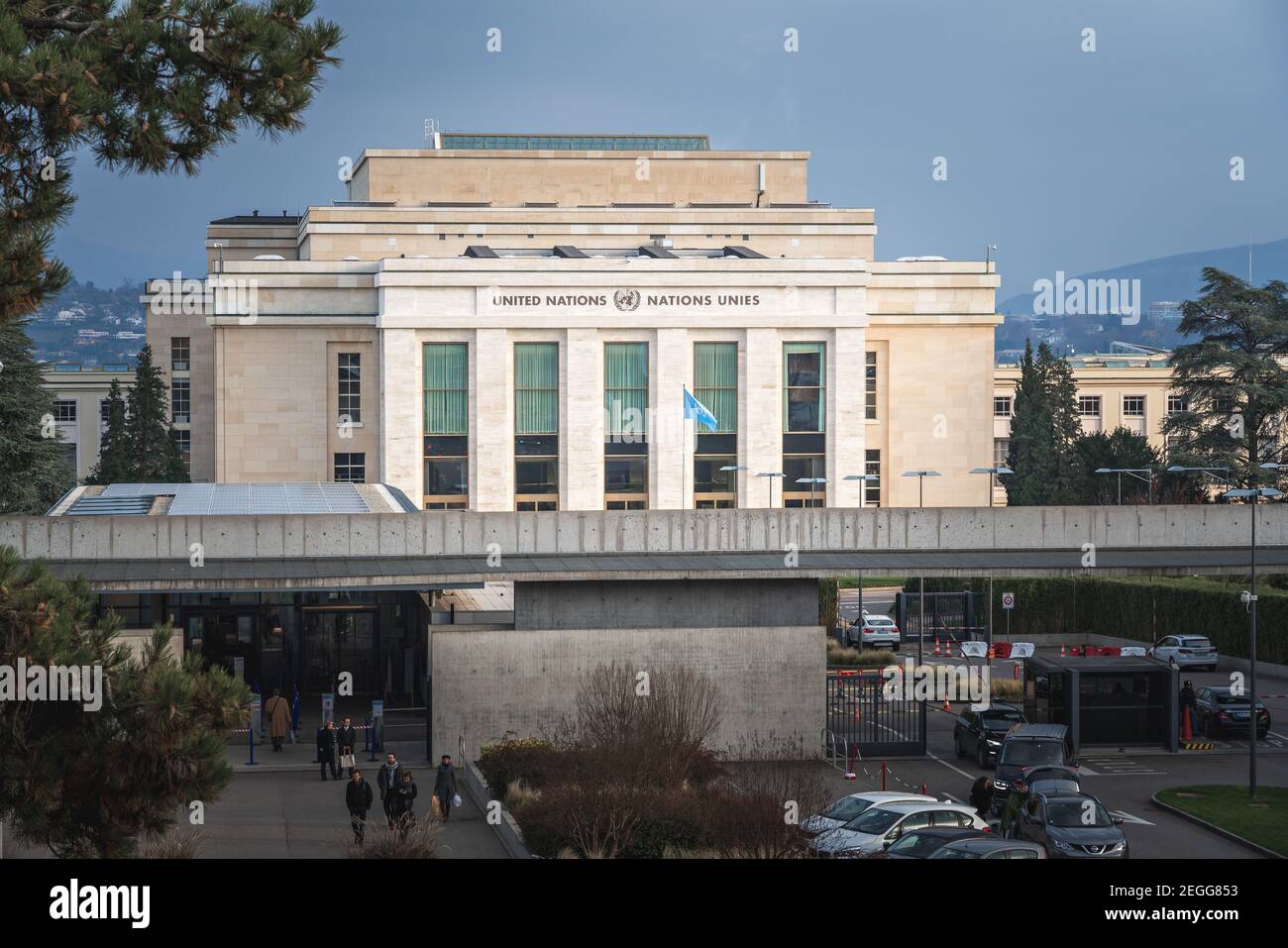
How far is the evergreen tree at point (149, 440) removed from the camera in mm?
81375

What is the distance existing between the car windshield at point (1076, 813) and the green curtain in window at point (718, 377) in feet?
180

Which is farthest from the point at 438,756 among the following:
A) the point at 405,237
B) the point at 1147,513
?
the point at 405,237

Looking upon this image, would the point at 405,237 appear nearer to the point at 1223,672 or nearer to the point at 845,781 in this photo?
the point at 1223,672

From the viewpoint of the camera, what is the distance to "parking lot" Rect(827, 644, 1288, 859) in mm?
27562

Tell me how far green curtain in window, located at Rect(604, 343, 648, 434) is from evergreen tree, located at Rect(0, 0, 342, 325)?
63.1 metres

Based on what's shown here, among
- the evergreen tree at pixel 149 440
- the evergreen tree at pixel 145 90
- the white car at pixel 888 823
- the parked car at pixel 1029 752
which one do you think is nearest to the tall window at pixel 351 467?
the evergreen tree at pixel 149 440

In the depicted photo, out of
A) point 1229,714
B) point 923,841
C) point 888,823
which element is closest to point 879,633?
point 1229,714

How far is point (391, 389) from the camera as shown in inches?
3054

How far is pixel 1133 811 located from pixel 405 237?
6940 centimetres

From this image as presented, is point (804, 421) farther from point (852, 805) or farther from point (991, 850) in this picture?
point (991, 850)

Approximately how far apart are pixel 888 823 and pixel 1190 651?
3154cm

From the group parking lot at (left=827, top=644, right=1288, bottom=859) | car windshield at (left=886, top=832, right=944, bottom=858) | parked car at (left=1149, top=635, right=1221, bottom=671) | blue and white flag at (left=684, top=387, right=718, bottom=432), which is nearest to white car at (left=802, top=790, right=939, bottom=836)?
car windshield at (left=886, top=832, right=944, bottom=858)

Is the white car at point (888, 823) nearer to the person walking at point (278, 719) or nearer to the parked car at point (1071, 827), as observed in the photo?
the parked car at point (1071, 827)

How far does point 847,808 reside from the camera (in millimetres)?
25812
